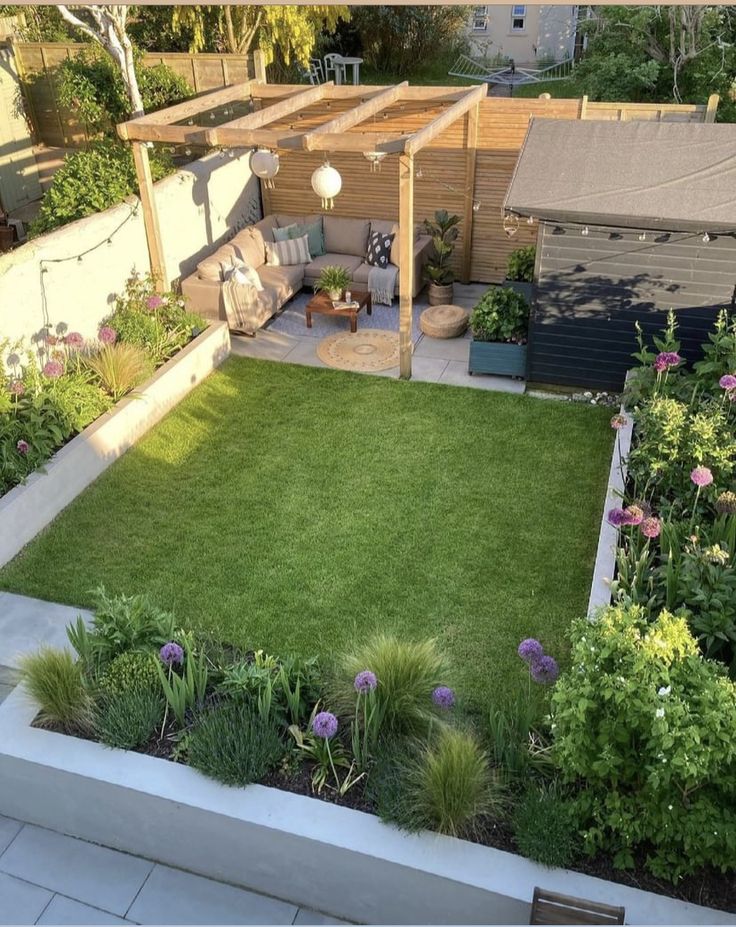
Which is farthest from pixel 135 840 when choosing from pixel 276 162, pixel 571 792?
pixel 276 162

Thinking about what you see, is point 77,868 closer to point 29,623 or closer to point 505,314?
point 29,623

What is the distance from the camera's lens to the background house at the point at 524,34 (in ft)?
84.8

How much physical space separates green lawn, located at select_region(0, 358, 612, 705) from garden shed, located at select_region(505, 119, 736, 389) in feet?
2.55

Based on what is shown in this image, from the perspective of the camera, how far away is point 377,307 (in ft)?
→ 37.8

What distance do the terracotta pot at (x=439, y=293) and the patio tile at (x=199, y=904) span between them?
8665 millimetres

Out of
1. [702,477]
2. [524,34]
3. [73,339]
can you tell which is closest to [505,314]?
[702,477]

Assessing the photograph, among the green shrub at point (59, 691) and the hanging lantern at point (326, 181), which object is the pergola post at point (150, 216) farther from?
the green shrub at point (59, 691)

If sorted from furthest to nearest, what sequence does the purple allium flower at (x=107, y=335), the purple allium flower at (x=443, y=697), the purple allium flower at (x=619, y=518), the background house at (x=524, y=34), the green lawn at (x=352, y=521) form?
the background house at (x=524, y=34) < the purple allium flower at (x=107, y=335) < the green lawn at (x=352, y=521) < the purple allium flower at (x=619, y=518) < the purple allium flower at (x=443, y=697)

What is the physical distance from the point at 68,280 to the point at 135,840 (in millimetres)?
6197

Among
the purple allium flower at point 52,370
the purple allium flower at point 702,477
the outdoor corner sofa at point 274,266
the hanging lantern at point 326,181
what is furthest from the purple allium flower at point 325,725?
the outdoor corner sofa at point 274,266

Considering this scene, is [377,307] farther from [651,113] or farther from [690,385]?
[690,385]

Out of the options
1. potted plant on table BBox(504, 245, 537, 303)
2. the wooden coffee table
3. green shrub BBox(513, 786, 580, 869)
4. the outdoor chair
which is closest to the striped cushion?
the wooden coffee table

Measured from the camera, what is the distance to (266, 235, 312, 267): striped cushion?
11.6 meters

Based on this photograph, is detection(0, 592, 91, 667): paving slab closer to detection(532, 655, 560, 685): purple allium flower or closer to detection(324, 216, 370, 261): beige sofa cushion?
detection(532, 655, 560, 685): purple allium flower
